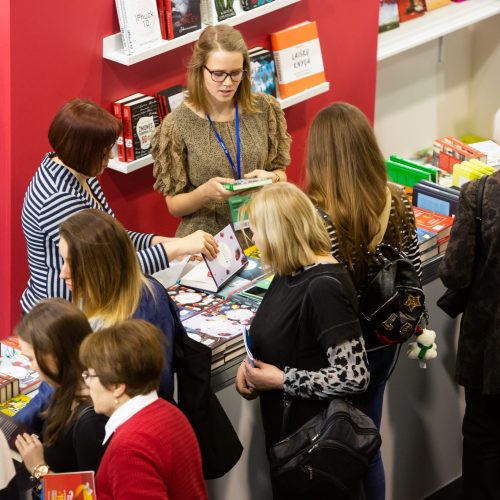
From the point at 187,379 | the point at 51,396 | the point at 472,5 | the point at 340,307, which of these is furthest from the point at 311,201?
the point at 472,5

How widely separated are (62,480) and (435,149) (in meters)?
3.47

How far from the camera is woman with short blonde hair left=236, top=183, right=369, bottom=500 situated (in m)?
2.88

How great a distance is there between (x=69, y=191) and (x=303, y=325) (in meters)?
1.06

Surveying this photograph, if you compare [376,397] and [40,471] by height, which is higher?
[40,471]

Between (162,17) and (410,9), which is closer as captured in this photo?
(162,17)

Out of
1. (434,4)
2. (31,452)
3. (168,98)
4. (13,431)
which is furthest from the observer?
(434,4)

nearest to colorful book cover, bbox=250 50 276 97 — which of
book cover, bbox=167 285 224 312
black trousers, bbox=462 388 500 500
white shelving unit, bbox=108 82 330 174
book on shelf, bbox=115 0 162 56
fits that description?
white shelving unit, bbox=108 82 330 174

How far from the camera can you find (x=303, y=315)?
9.58 feet

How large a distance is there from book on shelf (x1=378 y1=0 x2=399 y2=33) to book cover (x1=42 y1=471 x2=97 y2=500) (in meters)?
4.88

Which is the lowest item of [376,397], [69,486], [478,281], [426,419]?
[426,419]

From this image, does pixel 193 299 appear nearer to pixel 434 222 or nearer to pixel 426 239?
pixel 426 239

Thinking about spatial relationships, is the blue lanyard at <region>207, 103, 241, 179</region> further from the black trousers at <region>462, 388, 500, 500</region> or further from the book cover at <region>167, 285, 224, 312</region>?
the black trousers at <region>462, 388, 500, 500</region>

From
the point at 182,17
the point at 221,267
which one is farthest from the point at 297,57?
the point at 221,267

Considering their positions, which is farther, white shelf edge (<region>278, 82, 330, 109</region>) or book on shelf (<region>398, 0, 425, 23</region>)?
book on shelf (<region>398, 0, 425, 23</region>)
